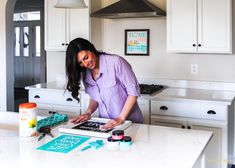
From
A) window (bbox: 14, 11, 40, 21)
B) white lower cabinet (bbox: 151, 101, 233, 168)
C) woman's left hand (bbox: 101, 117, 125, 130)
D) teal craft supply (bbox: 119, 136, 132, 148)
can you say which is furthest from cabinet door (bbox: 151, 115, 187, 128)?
window (bbox: 14, 11, 40, 21)

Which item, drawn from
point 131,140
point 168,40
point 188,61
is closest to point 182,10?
point 168,40

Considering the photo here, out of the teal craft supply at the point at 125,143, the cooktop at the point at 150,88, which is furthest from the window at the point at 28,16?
the teal craft supply at the point at 125,143

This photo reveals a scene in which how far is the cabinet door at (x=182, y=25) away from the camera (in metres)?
3.43

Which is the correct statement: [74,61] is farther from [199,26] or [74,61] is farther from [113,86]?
[199,26]

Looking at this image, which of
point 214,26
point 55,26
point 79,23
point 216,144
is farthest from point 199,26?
point 55,26

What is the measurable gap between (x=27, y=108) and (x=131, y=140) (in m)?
0.59

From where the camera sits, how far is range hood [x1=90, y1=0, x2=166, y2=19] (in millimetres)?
3494

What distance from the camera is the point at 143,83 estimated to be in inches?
159

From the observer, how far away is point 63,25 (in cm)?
405

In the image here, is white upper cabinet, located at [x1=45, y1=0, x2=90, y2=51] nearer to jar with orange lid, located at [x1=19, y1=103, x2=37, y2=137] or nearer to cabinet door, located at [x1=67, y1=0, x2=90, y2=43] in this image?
cabinet door, located at [x1=67, y1=0, x2=90, y2=43]

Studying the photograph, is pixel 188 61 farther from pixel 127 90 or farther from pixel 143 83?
pixel 127 90

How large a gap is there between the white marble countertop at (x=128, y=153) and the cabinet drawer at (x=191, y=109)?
44.6 inches

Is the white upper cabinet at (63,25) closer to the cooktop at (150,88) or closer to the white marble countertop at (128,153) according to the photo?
the cooktop at (150,88)

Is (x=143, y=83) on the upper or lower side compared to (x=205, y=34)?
lower
